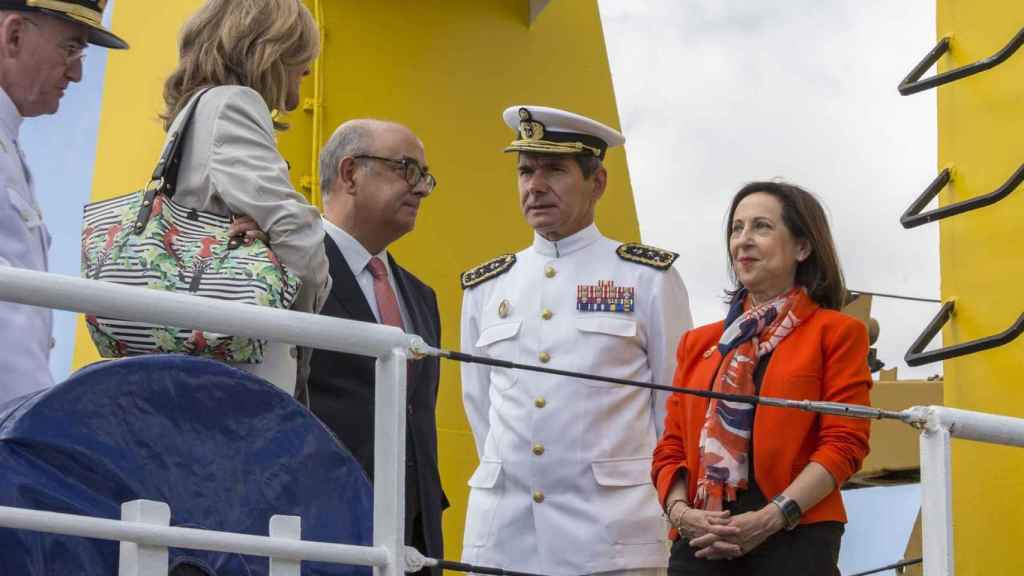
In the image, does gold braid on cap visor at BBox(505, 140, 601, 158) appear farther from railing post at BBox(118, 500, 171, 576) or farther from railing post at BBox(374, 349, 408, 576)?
railing post at BBox(118, 500, 171, 576)

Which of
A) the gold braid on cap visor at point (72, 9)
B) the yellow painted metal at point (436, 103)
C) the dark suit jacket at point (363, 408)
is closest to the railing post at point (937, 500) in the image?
the dark suit jacket at point (363, 408)

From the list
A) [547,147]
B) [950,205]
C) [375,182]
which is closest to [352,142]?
[375,182]

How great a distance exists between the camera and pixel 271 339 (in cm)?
212

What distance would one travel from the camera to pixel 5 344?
8.21ft

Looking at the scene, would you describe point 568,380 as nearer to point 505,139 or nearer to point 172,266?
point 172,266

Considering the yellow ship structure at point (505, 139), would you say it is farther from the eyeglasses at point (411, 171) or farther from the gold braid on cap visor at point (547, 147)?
the eyeglasses at point (411, 171)

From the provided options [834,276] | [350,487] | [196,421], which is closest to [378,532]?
[350,487]

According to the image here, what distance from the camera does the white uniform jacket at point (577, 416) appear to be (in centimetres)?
363

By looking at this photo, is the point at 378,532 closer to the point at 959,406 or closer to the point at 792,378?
the point at 792,378

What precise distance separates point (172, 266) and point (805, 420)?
52.3 inches

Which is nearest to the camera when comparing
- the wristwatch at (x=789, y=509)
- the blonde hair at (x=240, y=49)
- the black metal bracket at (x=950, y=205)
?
the blonde hair at (x=240, y=49)

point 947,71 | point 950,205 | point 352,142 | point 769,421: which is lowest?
point 769,421

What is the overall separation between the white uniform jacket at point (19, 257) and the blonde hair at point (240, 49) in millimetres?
296

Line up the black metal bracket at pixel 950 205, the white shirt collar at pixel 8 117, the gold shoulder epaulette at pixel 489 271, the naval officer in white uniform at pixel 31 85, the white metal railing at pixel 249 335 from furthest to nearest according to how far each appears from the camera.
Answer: the gold shoulder epaulette at pixel 489 271 → the black metal bracket at pixel 950 205 → the white shirt collar at pixel 8 117 → the naval officer in white uniform at pixel 31 85 → the white metal railing at pixel 249 335
